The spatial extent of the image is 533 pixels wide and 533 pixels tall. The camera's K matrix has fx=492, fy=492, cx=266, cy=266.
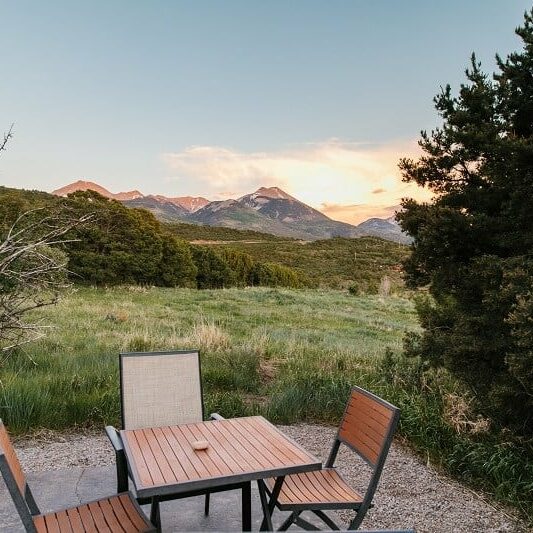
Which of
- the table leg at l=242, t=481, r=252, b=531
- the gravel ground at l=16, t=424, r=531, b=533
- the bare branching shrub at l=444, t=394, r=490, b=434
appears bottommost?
the gravel ground at l=16, t=424, r=531, b=533

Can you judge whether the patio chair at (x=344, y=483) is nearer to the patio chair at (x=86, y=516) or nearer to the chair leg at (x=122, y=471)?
the patio chair at (x=86, y=516)

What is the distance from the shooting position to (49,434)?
15.9 ft

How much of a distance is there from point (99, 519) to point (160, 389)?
1.22 meters

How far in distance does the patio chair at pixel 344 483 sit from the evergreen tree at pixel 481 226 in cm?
155

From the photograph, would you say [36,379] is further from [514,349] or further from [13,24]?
[13,24]

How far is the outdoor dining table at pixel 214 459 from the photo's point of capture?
7.50ft

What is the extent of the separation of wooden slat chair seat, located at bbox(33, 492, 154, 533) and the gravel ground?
1598 millimetres

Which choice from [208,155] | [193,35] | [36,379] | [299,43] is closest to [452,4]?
[299,43]

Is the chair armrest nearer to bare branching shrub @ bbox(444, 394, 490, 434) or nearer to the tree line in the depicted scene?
bare branching shrub @ bbox(444, 394, 490, 434)

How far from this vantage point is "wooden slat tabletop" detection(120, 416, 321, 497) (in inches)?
90.0

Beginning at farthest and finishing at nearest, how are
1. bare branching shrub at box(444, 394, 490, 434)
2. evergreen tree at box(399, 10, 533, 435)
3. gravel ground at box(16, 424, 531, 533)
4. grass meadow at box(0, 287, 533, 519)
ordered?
bare branching shrub at box(444, 394, 490, 434), grass meadow at box(0, 287, 533, 519), evergreen tree at box(399, 10, 533, 435), gravel ground at box(16, 424, 531, 533)

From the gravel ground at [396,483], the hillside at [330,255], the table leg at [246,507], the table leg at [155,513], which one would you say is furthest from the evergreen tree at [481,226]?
the hillside at [330,255]

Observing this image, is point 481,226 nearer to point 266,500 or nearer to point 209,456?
point 266,500

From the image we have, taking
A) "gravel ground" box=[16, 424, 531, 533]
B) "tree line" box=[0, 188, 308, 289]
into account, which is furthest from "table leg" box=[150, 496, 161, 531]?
"tree line" box=[0, 188, 308, 289]
